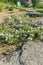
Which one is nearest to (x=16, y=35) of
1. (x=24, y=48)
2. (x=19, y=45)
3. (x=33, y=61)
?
(x=19, y=45)

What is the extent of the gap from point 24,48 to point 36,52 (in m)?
0.59

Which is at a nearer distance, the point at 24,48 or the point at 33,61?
the point at 33,61

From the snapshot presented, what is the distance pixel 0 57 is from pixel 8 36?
1.97 m

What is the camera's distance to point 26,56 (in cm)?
721

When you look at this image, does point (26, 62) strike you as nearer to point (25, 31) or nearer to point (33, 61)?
point (33, 61)

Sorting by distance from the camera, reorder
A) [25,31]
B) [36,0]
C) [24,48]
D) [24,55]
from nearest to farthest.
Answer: [24,55], [24,48], [25,31], [36,0]

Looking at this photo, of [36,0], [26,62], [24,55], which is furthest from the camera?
[36,0]

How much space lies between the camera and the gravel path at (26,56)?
268 inches

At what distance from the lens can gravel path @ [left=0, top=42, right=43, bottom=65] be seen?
6.81 meters

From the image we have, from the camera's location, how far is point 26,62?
675 cm

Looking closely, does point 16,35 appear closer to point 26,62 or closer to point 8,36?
point 8,36

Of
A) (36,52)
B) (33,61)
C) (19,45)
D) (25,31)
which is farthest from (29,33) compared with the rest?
(33,61)

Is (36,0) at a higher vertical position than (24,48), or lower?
lower

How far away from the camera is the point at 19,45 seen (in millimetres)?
8547
